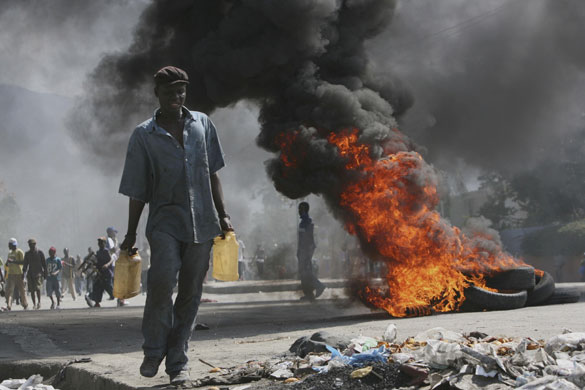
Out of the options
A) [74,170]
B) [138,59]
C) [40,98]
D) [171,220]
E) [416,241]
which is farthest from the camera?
[40,98]

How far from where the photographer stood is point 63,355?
19.0ft

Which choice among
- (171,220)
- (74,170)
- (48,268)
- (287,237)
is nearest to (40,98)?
(74,170)

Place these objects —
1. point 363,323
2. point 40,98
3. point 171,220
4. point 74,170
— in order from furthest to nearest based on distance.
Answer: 1. point 40,98
2. point 74,170
3. point 363,323
4. point 171,220

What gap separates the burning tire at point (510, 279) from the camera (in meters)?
8.51

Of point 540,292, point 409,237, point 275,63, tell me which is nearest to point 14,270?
point 275,63

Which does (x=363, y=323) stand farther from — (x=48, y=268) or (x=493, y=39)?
(x=48, y=268)

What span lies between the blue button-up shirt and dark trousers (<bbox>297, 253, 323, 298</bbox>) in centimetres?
880

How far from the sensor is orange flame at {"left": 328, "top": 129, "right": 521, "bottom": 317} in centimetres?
812

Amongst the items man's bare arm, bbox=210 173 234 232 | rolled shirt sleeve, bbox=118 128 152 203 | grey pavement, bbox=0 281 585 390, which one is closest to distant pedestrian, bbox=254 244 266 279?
grey pavement, bbox=0 281 585 390

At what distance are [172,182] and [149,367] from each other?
109 centimetres

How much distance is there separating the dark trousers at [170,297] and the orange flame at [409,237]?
4.38 m

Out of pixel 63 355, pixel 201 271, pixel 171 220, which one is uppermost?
pixel 171 220

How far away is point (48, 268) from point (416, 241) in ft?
36.4

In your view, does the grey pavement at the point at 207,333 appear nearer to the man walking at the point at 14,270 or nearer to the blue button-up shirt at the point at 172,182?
the blue button-up shirt at the point at 172,182
